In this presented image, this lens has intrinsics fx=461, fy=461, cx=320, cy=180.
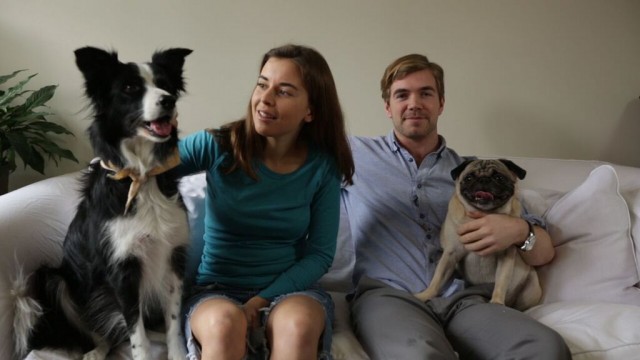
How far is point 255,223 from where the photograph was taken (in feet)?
4.46

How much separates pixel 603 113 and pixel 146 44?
92.6 inches

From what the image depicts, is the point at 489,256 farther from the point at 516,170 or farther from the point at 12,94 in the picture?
the point at 12,94

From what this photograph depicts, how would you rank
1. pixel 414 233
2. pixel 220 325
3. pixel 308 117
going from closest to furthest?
pixel 220 325
pixel 308 117
pixel 414 233

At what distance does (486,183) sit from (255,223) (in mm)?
786

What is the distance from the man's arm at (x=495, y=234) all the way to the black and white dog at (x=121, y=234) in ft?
3.04

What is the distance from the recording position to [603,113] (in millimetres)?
2434

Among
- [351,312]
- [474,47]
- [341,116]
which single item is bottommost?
[351,312]

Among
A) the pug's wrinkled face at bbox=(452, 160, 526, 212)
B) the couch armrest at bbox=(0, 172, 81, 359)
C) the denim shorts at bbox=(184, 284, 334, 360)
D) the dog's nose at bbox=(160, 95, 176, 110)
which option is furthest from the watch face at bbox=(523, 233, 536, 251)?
the couch armrest at bbox=(0, 172, 81, 359)

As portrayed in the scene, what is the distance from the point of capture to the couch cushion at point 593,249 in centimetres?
156

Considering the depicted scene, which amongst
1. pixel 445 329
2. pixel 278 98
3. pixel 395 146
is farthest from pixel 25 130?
pixel 445 329

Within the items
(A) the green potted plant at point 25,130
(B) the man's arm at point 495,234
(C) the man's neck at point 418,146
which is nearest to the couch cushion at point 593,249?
(B) the man's arm at point 495,234

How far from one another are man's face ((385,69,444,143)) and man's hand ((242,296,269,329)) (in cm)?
82

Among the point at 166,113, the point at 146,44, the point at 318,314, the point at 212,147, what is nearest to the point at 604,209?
the point at 318,314

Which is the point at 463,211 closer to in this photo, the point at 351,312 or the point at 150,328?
the point at 351,312
